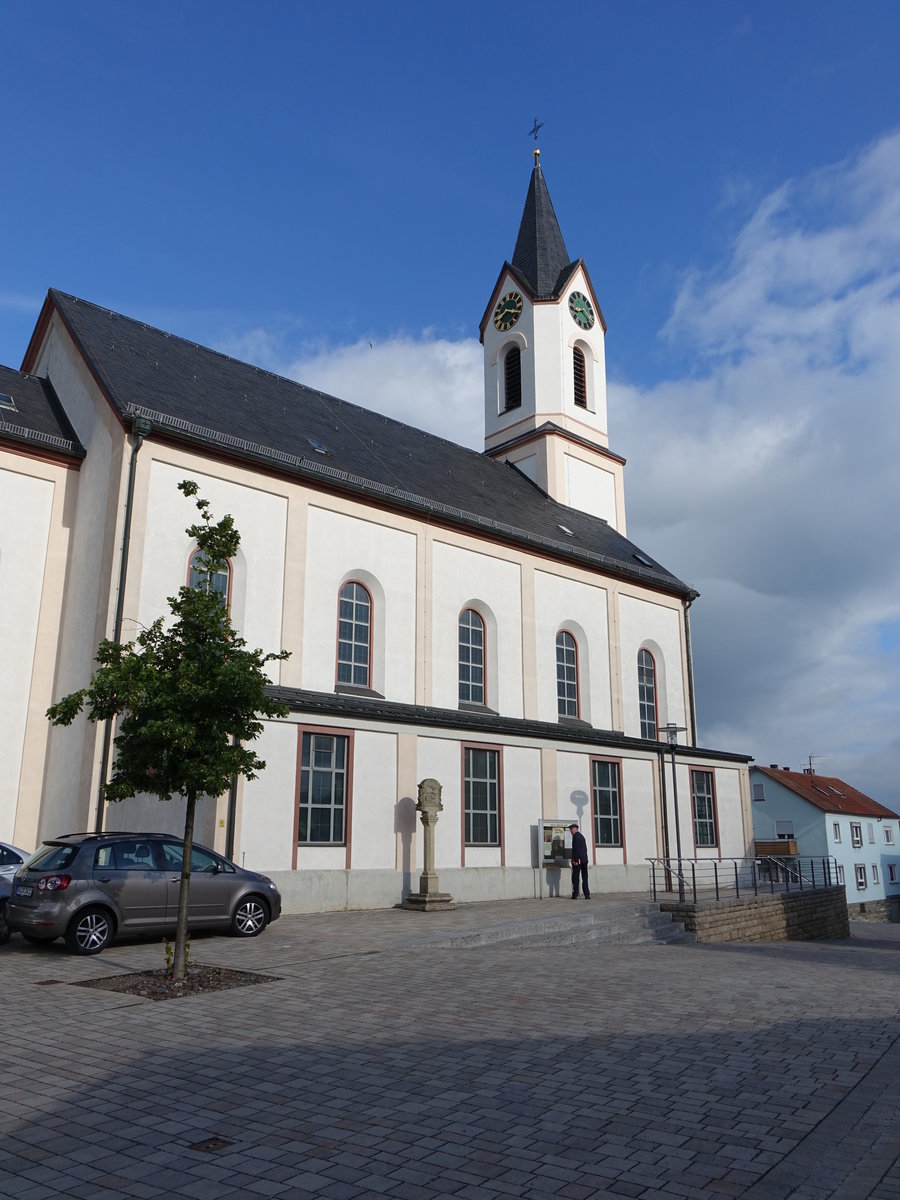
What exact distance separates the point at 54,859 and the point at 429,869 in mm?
7923

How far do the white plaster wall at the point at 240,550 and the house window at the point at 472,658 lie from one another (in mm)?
5412

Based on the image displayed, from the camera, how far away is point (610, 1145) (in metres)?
5.06

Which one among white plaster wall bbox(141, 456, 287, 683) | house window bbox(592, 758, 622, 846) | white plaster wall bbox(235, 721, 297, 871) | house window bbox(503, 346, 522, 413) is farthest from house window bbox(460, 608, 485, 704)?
house window bbox(503, 346, 522, 413)

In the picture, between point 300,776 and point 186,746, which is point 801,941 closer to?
point 300,776

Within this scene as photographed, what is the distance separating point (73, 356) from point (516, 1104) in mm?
19286

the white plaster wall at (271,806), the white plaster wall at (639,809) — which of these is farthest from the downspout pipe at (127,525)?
the white plaster wall at (639,809)

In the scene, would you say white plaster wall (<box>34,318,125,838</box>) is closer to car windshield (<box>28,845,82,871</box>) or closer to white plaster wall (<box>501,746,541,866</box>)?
car windshield (<box>28,845,82,871</box>)

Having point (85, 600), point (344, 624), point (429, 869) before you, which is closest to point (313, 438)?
point (344, 624)

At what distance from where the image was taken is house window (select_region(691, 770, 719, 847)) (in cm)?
2600

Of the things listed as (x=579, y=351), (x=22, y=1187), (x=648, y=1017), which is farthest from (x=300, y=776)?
(x=579, y=351)

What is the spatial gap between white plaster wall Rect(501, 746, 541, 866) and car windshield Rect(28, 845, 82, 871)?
10721mm

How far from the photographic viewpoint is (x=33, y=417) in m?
20.0

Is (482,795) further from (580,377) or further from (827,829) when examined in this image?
(827,829)

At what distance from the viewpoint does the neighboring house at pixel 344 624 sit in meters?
17.3
